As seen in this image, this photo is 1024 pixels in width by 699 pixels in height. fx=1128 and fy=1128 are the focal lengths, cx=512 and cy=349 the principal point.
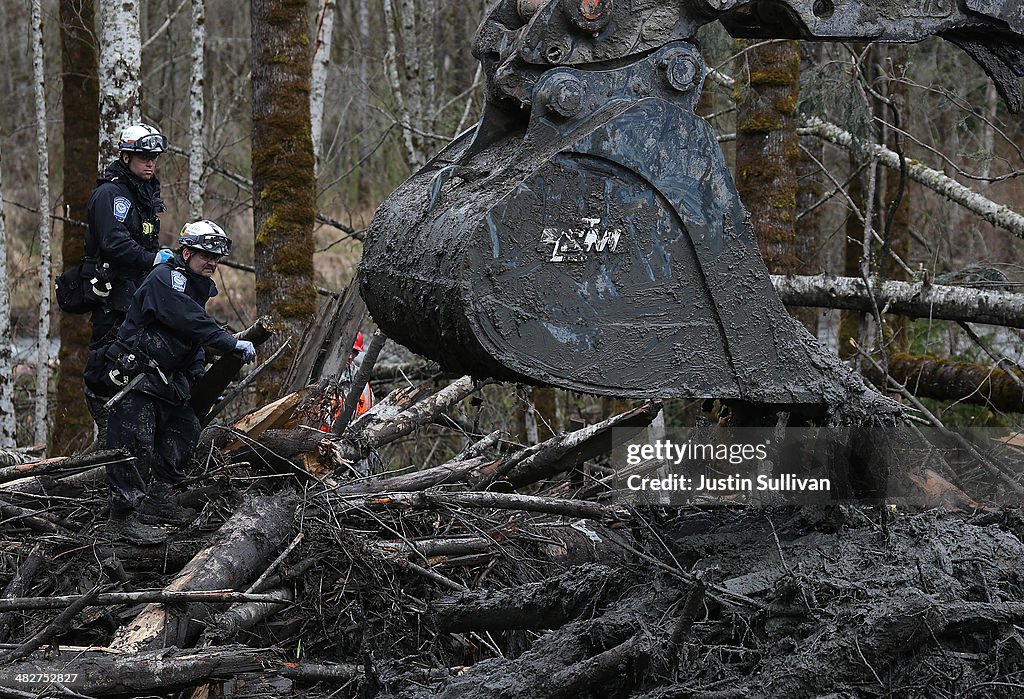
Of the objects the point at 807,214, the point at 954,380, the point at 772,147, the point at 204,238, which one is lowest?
the point at 954,380

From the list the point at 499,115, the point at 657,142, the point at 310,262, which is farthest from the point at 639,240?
the point at 310,262

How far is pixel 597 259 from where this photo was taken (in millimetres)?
2973

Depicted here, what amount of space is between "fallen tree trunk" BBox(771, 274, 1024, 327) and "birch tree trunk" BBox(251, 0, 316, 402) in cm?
326

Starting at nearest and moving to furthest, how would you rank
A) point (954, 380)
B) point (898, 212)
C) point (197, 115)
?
point (954, 380)
point (197, 115)
point (898, 212)

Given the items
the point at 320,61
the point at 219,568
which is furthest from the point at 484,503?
the point at 320,61

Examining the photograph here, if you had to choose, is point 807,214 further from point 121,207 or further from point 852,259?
point 121,207

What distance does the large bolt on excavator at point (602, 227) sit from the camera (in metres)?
2.89

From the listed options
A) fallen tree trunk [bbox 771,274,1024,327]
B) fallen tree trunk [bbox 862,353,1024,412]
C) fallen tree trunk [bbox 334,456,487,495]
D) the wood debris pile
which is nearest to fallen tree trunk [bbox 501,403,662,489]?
the wood debris pile

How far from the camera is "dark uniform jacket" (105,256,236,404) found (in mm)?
6188

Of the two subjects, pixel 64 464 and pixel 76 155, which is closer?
pixel 64 464

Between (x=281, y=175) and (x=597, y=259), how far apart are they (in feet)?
17.2

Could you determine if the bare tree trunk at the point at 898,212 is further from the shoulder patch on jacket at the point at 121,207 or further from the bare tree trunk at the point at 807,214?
the shoulder patch on jacket at the point at 121,207

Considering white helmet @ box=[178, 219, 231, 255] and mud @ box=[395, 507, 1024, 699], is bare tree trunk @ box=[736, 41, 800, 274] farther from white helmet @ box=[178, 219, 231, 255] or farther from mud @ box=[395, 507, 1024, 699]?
mud @ box=[395, 507, 1024, 699]

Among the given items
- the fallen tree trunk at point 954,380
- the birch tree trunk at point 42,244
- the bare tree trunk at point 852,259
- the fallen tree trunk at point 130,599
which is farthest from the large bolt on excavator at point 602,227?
the birch tree trunk at point 42,244
